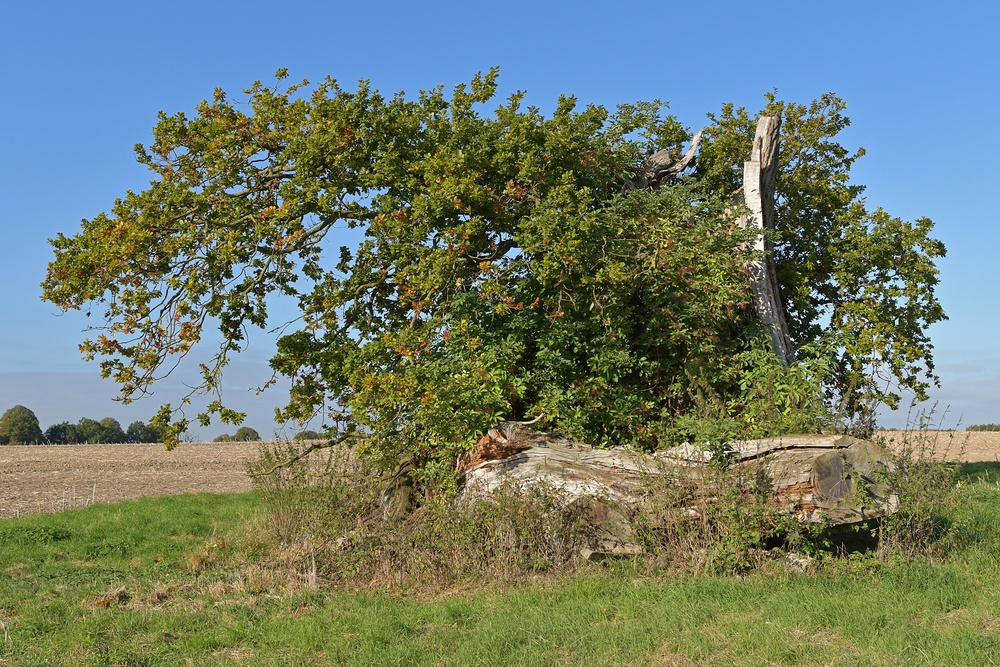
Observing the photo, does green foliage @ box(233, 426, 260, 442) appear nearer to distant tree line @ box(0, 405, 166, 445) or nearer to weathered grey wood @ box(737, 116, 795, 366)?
distant tree line @ box(0, 405, 166, 445)

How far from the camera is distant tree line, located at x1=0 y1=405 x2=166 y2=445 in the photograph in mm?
71625

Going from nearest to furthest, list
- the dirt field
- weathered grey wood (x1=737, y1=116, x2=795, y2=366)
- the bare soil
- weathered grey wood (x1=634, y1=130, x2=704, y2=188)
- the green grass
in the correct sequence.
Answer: the green grass < weathered grey wood (x1=737, y1=116, x2=795, y2=366) < weathered grey wood (x1=634, y1=130, x2=704, y2=188) < the dirt field < the bare soil

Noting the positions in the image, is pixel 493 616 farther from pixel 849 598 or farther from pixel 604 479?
pixel 849 598

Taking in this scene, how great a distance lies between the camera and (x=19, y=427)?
72000 mm

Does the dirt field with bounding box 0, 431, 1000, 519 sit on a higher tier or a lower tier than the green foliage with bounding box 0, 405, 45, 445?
lower

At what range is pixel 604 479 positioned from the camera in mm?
10930

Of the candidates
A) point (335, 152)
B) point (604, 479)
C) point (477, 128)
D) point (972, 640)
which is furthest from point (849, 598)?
point (335, 152)

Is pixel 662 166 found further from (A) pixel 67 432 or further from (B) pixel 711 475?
(A) pixel 67 432

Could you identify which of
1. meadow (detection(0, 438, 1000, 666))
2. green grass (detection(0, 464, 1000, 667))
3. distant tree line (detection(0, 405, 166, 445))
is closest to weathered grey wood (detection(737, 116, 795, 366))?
meadow (detection(0, 438, 1000, 666))

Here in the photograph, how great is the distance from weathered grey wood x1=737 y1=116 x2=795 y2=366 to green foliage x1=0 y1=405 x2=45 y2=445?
72150 mm

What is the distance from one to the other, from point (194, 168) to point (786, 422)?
1108 cm

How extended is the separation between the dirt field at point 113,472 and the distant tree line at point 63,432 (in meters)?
24.0

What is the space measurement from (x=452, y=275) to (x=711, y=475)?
5.01 metres

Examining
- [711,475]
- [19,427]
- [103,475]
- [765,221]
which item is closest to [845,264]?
[765,221]
